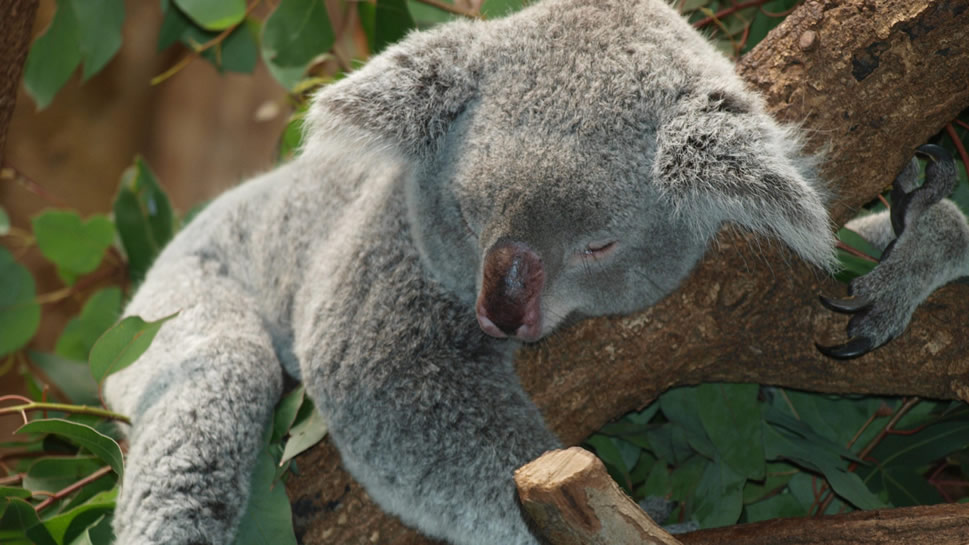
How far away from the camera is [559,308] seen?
2031mm

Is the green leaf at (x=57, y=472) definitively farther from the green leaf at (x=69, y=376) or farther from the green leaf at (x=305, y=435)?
the green leaf at (x=305, y=435)

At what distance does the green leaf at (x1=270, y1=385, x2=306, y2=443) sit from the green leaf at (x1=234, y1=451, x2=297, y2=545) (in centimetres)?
15

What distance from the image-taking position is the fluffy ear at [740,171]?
177 cm

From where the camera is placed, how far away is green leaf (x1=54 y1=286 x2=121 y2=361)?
143 inches

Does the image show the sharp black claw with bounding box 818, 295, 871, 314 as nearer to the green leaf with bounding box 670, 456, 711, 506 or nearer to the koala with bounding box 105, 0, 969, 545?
the koala with bounding box 105, 0, 969, 545

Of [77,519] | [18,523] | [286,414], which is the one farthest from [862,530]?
[18,523]

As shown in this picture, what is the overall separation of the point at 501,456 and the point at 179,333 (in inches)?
41.7

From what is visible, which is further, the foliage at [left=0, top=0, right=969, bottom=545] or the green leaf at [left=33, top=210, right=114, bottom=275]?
the green leaf at [left=33, top=210, right=114, bottom=275]

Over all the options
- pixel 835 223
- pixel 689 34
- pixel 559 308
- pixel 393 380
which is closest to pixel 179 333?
pixel 393 380

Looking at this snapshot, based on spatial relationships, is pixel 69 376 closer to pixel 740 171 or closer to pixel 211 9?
pixel 211 9

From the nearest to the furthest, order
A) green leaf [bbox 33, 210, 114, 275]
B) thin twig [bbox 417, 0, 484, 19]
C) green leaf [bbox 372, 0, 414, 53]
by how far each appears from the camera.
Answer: thin twig [bbox 417, 0, 484, 19]
green leaf [bbox 372, 0, 414, 53]
green leaf [bbox 33, 210, 114, 275]

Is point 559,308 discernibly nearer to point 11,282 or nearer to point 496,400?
point 496,400

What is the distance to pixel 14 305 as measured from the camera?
343 cm

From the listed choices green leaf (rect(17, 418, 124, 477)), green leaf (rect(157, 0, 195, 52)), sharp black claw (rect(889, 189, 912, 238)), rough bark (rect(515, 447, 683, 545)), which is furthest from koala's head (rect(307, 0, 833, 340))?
green leaf (rect(157, 0, 195, 52))
